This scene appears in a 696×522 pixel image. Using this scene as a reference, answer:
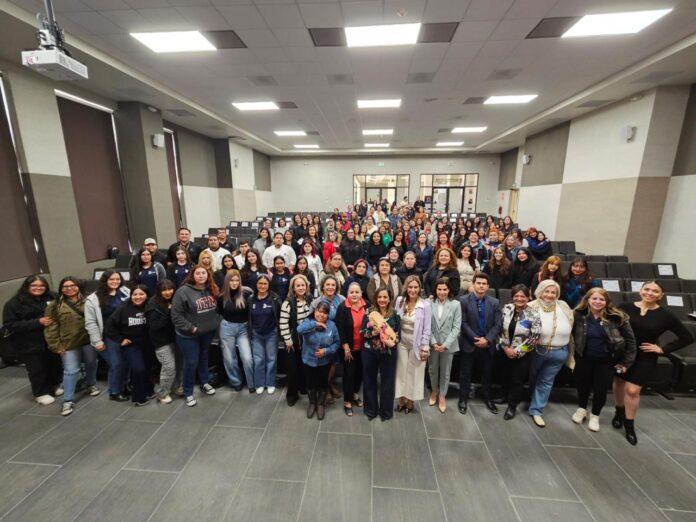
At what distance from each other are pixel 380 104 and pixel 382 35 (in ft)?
10.8

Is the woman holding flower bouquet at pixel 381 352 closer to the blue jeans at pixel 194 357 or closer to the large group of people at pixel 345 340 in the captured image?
the large group of people at pixel 345 340

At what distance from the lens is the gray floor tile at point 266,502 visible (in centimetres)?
207

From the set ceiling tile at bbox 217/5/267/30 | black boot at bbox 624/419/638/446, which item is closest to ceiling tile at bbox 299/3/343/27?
ceiling tile at bbox 217/5/267/30

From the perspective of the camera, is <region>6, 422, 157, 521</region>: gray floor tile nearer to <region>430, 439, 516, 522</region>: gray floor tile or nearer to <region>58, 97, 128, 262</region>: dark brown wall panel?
<region>430, 439, 516, 522</region>: gray floor tile

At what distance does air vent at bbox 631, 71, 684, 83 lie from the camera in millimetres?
5278

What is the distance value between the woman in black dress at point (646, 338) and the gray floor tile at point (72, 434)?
16.5ft

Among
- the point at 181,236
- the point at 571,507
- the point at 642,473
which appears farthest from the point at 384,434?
the point at 181,236

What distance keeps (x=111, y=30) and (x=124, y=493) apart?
559 cm

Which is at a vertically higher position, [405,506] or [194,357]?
[194,357]

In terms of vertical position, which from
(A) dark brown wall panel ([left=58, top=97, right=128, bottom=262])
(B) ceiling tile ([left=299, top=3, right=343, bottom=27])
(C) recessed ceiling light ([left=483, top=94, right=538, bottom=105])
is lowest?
(A) dark brown wall panel ([left=58, top=97, right=128, bottom=262])

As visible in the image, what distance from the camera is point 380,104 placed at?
7484 mm

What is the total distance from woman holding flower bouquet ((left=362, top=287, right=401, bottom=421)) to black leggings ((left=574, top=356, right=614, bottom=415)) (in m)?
1.89

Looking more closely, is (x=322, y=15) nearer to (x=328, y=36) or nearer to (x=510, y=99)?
(x=328, y=36)

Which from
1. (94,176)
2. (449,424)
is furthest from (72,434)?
(94,176)
